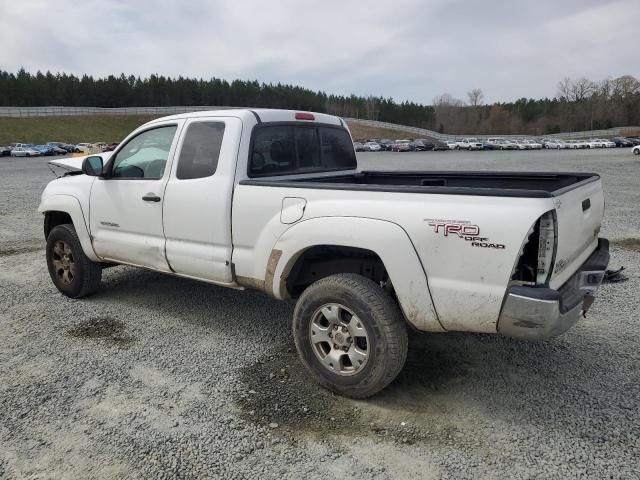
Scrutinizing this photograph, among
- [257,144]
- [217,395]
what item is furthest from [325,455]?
[257,144]

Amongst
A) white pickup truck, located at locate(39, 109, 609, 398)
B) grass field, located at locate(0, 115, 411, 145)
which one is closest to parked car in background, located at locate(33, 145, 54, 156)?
grass field, located at locate(0, 115, 411, 145)

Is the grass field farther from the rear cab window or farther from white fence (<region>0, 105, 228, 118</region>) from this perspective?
the rear cab window

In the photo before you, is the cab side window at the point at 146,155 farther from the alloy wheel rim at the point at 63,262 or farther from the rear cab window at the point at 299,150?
the alloy wheel rim at the point at 63,262

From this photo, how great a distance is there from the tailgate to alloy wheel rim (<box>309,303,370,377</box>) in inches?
48.3

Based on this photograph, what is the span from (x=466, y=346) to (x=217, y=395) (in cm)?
211

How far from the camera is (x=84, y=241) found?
5199 mm

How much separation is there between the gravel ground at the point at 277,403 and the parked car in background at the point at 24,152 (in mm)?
52075

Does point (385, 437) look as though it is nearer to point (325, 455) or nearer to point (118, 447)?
point (325, 455)

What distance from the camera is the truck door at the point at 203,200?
156 inches

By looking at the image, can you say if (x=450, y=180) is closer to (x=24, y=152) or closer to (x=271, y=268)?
(x=271, y=268)

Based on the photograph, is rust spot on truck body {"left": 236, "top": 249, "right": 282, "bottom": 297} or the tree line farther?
the tree line

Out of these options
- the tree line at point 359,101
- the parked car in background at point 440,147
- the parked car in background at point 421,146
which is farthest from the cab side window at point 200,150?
the tree line at point 359,101

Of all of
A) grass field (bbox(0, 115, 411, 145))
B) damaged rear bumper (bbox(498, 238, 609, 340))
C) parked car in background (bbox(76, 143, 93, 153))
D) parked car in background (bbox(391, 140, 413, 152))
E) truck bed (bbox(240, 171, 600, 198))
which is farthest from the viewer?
grass field (bbox(0, 115, 411, 145))

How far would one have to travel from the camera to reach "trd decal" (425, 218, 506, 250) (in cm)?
275
